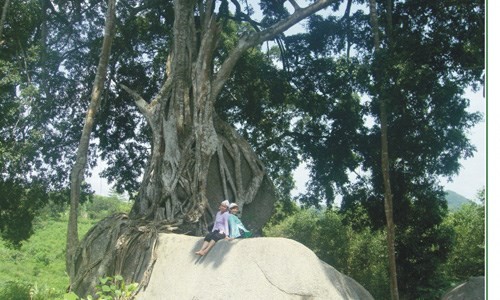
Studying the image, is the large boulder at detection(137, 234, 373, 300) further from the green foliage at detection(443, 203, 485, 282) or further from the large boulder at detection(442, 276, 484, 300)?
the green foliage at detection(443, 203, 485, 282)

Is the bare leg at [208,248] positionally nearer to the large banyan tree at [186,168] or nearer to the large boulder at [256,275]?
the large boulder at [256,275]

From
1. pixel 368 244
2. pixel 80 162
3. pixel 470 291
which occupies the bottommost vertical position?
pixel 470 291

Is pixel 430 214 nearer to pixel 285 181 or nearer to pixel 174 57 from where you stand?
pixel 285 181

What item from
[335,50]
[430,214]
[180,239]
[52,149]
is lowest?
[180,239]

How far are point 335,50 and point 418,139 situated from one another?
3.70m

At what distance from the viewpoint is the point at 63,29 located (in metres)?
15.6

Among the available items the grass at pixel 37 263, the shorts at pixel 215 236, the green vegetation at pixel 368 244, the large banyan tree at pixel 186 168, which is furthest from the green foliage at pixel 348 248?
the shorts at pixel 215 236

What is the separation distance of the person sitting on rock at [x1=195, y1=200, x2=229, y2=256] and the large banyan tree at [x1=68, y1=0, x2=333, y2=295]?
61.9 inches

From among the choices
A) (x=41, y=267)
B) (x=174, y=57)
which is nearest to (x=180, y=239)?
(x=174, y=57)

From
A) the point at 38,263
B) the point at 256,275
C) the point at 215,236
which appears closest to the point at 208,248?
the point at 215,236

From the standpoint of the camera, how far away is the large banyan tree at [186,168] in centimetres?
977

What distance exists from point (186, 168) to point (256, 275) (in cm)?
426

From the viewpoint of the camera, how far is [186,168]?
11.0 metres

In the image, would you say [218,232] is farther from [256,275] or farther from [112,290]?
[112,290]
